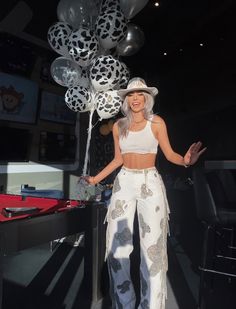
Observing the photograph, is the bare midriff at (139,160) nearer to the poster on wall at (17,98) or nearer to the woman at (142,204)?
the woman at (142,204)

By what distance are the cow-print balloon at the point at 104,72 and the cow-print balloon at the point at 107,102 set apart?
10 cm

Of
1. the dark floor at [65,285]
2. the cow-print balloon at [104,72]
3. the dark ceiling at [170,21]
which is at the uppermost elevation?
the dark ceiling at [170,21]

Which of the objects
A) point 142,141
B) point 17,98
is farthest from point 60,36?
point 142,141

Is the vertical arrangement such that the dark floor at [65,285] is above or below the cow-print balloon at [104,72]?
below

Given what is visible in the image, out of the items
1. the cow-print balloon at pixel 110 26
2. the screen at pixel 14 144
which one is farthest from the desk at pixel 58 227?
the cow-print balloon at pixel 110 26

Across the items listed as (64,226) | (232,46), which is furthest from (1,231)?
(232,46)

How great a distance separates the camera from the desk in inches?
70.4

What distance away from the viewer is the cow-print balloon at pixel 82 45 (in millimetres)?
3031

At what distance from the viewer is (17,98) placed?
4.30m

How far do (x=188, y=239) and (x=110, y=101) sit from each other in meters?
2.28

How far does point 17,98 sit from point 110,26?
1.77m

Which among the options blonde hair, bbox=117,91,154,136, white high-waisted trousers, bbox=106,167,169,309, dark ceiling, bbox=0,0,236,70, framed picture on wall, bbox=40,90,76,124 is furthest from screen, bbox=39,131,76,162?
white high-waisted trousers, bbox=106,167,169,309

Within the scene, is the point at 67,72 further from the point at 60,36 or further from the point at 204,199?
the point at 204,199

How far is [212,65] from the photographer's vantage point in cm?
569
